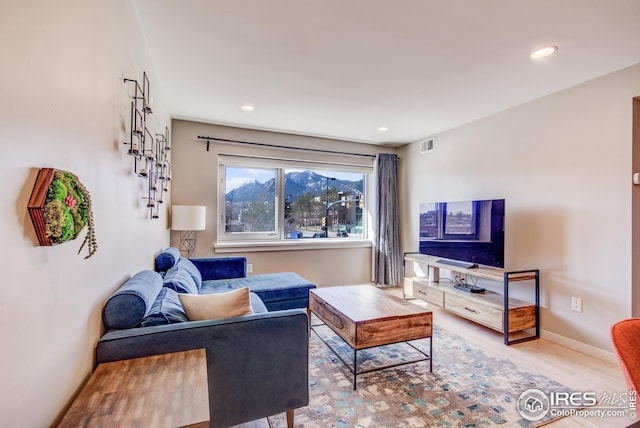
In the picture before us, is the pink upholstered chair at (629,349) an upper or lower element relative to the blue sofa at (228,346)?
upper

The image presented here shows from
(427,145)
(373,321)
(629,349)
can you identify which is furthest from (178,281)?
(427,145)

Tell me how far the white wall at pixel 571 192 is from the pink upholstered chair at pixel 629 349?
75.0 inches

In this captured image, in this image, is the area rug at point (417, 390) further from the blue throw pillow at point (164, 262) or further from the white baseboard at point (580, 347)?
the blue throw pillow at point (164, 262)

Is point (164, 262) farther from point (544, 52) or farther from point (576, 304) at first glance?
point (576, 304)

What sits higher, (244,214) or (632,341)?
(244,214)

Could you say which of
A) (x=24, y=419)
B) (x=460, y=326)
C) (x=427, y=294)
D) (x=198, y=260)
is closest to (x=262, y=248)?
(x=198, y=260)

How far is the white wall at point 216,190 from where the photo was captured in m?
3.87

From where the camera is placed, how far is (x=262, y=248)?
418 centimetres

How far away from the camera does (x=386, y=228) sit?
4781 millimetres

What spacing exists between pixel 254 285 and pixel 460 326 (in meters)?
2.20

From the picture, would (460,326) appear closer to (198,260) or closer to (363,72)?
(363,72)

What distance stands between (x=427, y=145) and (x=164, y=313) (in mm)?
4008

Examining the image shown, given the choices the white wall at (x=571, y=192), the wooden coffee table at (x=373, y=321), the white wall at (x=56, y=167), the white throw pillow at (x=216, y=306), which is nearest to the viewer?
the white wall at (x=56, y=167)

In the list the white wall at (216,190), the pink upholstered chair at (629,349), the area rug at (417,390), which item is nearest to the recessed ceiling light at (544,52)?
the pink upholstered chair at (629,349)
